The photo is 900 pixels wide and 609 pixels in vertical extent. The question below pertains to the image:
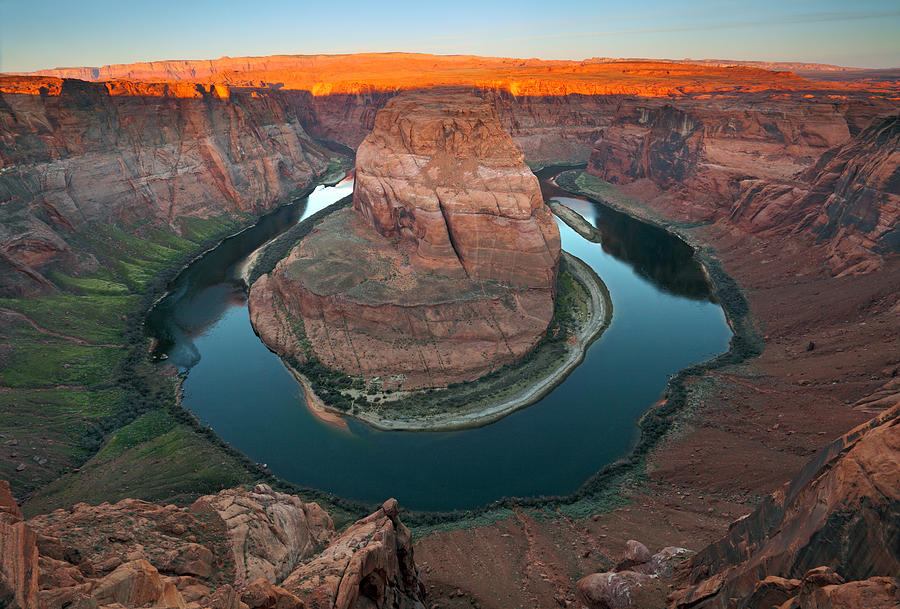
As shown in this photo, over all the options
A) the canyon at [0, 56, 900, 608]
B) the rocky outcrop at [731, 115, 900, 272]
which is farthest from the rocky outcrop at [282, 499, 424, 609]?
the rocky outcrop at [731, 115, 900, 272]

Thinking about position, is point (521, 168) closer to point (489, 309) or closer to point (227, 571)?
point (489, 309)

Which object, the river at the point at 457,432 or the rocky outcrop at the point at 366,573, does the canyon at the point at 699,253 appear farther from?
Result: the river at the point at 457,432

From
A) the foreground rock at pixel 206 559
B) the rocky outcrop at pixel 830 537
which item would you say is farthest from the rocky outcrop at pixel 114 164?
the rocky outcrop at pixel 830 537

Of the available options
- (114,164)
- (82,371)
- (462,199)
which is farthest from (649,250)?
(114,164)

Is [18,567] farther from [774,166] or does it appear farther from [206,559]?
[774,166]

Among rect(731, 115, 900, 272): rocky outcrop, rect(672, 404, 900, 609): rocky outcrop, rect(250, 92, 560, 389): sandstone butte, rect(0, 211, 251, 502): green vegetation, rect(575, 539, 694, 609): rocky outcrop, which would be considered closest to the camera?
rect(672, 404, 900, 609): rocky outcrop

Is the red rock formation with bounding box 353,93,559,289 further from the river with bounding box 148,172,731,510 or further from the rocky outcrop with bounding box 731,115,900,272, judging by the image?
the rocky outcrop with bounding box 731,115,900,272
